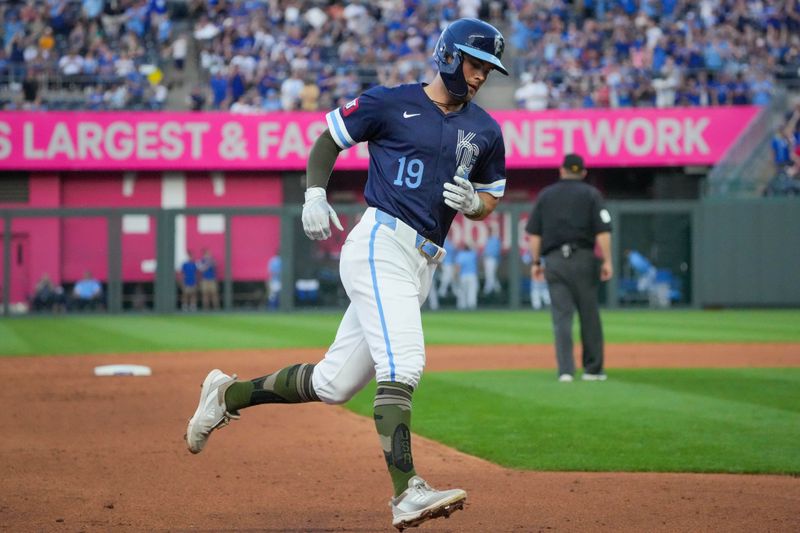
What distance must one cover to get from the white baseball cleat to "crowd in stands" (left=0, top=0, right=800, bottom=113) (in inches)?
909

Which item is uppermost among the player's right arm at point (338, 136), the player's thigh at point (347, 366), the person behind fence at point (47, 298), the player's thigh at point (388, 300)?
the player's right arm at point (338, 136)

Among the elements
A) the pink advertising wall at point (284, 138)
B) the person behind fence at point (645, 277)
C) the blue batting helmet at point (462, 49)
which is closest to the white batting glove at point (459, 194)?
the blue batting helmet at point (462, 49)

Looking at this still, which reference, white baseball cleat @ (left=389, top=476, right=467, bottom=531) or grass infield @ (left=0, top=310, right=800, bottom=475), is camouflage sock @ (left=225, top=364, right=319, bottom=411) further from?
grass infield @ (left=0, top=310, right=800, bottom=475)

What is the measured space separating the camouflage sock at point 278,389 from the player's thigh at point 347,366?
0.31 feet

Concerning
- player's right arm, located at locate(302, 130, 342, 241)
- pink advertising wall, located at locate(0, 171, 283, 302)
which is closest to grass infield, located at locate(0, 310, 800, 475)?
player's right arm, located at locate(302, 130, 342, 241)

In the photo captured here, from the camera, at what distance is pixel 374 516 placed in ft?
18.7

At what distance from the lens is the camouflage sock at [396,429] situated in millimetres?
4980

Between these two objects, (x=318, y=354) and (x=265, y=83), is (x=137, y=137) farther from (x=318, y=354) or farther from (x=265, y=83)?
(x=318, y=354)

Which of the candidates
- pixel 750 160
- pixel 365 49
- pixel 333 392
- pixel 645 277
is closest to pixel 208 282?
pixel 365 49

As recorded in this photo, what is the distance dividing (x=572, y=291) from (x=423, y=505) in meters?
6.61

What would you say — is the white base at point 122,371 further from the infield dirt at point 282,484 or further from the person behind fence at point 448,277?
the person behind fence at point 448,277

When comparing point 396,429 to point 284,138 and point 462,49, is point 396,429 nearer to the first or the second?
point 462,49

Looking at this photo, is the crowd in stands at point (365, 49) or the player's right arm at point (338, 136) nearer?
the player's right arm at point (338, 136)

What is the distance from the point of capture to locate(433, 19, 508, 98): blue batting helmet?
17.9ft
